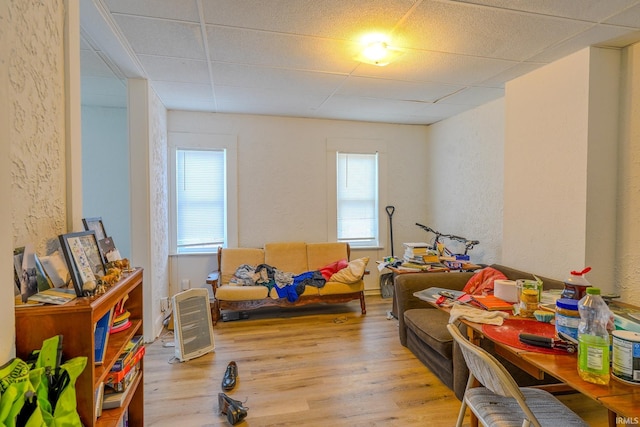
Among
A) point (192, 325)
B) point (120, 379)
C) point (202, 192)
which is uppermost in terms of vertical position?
point (202, 192)

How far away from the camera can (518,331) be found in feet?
5.00

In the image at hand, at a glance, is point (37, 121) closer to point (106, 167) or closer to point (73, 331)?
point (73, 331)

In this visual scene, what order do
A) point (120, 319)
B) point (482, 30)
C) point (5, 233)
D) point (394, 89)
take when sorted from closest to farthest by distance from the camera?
point (5, 233) → point (120, 319) → point (482, 30) → point (394, 89)

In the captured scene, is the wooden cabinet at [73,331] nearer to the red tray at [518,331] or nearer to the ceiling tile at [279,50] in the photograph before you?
the red tray at [518,331]

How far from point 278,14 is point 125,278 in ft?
5.62

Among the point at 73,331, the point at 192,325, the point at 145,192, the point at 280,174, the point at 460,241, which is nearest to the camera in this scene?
the point at 73,331

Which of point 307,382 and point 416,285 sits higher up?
point 416,285

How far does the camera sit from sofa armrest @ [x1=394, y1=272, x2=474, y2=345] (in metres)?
2.92

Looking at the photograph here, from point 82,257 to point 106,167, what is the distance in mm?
3183

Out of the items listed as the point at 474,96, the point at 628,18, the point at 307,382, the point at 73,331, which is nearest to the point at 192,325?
the point at 307,382

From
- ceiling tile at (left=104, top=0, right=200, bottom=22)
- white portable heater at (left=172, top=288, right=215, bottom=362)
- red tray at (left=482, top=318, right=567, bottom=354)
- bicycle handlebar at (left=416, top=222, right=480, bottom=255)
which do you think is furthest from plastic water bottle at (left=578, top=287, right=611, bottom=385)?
white portable heater at (left=172, top=288, right=215, bottom=362)

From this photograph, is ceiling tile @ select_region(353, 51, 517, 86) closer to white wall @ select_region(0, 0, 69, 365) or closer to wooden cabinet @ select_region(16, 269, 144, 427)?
white wall @ select_region(0, 0, 69, 365)

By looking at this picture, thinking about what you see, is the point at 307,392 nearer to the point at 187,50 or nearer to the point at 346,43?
the point at 346,43

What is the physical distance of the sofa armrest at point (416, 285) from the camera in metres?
2.92
